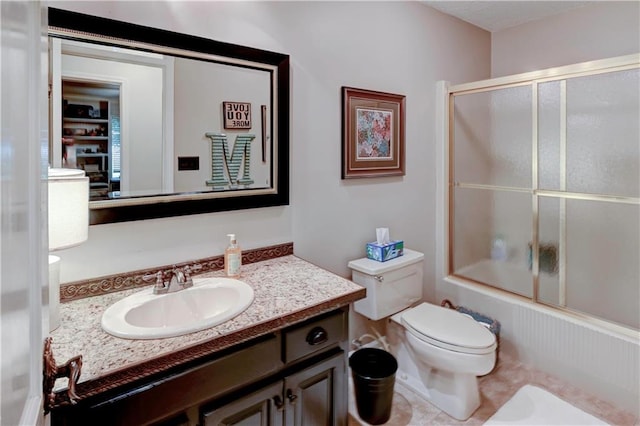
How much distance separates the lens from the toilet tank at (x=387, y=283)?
6.81 feet

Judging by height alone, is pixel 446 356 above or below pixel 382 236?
below

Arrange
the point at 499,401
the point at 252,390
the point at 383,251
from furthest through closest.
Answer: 1. the point at 383,251
2. the point at 499,401
3. the point at 252,390

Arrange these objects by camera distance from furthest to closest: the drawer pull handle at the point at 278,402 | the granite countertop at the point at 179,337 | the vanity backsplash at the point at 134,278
Answer: the vanity backsplash at the point at 134,278
the drawer pull handle at the point at 278,402
the granite countertop at the point at 179,337

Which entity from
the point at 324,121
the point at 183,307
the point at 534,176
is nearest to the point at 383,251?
the point at 324,121

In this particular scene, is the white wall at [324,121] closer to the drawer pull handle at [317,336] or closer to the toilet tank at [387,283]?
the toilet tank at [387,283]

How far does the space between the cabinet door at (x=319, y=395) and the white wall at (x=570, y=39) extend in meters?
2.72

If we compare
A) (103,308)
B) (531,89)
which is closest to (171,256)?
(103,308)

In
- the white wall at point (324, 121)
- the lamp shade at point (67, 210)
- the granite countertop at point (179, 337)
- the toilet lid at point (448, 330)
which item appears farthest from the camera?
the toilet lid at point (448, 330)

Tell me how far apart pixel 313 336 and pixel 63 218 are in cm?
89

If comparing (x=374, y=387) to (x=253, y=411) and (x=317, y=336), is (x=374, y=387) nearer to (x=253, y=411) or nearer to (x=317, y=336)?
(x=317, y=336)

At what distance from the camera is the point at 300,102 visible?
6.44 ft

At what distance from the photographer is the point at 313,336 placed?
1358 mm

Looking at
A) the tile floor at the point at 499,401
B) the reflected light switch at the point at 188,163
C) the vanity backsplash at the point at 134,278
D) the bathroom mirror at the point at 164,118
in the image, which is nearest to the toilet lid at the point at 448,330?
the tile floor at the point at 499,401

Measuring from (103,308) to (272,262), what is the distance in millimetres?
753
